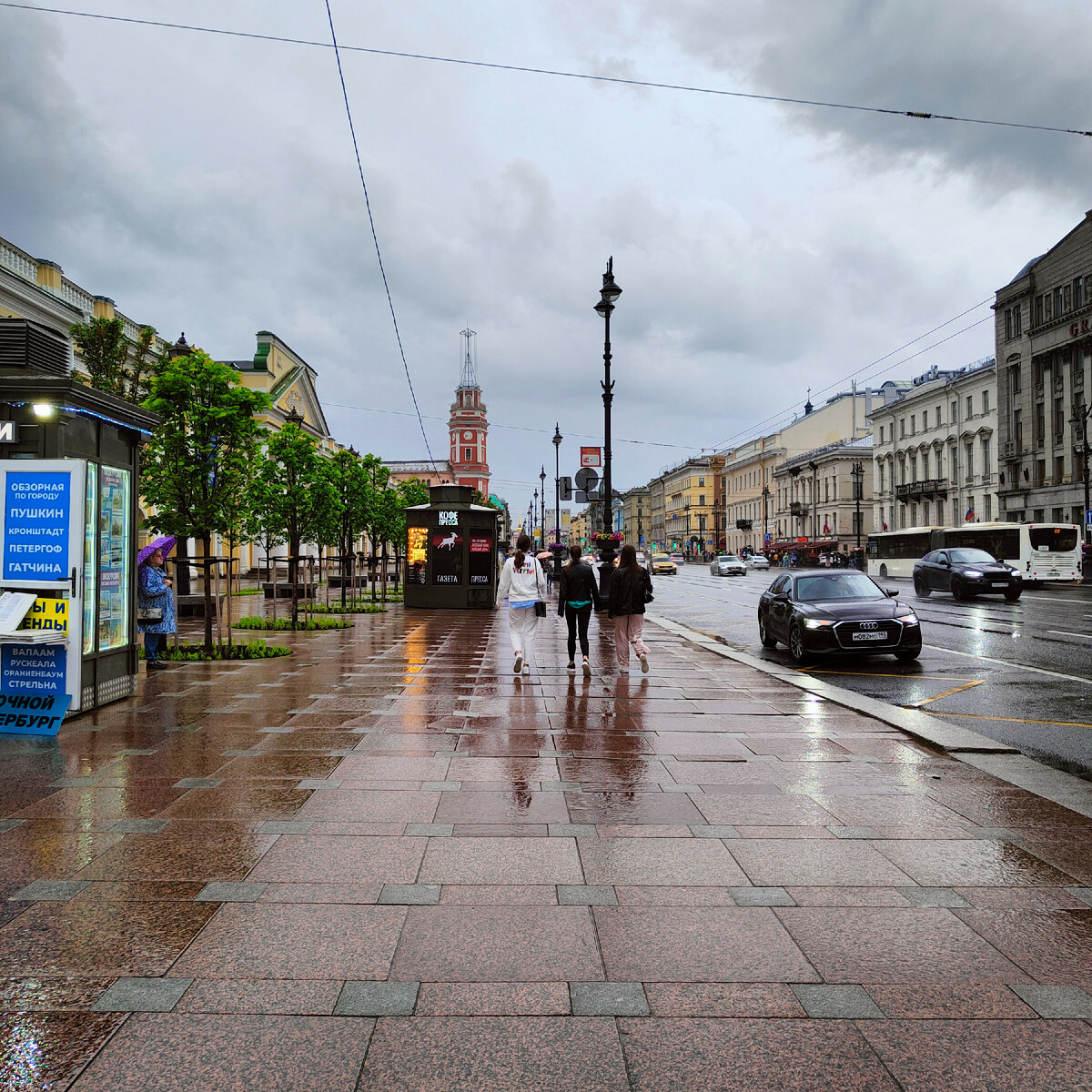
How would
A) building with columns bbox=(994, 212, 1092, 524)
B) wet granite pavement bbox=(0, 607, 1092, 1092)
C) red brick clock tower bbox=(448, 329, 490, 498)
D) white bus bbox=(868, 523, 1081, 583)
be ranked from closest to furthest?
wet granite pavement bbox=(0, 607, 1092, 1092) < white bus bbox=(868, 523, 1081, 583) < building with columns bbox=(994, 212, 1092, 524) < red brick clock tower bbox=(448, 329, 490, 498)

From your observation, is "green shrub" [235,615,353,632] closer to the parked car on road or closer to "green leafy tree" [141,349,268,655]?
"green leafy tree" [141,349,268,655]

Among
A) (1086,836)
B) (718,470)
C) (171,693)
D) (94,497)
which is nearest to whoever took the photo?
(1086,836)

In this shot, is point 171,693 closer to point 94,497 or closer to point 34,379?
point 94,497

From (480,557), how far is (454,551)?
31.4 inches

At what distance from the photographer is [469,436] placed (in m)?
134

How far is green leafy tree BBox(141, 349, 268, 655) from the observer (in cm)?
1318

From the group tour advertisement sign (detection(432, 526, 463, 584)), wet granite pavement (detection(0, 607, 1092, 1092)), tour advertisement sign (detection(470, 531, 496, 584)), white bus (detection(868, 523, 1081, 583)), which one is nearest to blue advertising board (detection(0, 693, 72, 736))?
wet granite pavement (detection(0, 607, 1092, 1092))

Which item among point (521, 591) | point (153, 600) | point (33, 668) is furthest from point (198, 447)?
point (33, 668)

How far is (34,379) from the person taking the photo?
26.2 ft

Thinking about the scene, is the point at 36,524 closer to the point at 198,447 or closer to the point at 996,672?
the point at 198,447

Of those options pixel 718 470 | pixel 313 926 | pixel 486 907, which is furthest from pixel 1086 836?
pixel 718 470

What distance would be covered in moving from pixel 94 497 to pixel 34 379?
3.77 ft

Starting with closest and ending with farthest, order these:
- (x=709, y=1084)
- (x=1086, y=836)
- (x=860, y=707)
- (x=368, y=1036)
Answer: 1. (x=709, y=1084)
2. (x=368, y=1036)
3. (x=1086, y=836)
4. (x=860, y=707)

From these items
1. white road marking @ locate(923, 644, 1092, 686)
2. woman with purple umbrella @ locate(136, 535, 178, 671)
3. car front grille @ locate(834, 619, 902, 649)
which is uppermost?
woman with purple umbrella @ locate(136, 535, 178, 671)
